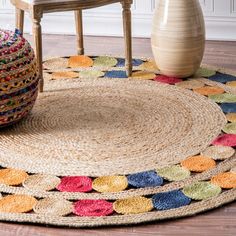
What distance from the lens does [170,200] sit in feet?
6.55

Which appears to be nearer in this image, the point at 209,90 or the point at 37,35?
the point at 37,35

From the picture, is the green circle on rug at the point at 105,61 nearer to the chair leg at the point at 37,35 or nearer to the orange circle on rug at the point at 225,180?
the chair leg at the point at 37,35

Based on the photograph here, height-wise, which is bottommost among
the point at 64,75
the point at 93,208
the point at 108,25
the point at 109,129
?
the point at 93,208

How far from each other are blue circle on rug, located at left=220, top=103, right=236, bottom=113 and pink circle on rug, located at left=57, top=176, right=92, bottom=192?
0.72 metres

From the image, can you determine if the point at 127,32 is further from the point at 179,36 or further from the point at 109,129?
the point at 109,129

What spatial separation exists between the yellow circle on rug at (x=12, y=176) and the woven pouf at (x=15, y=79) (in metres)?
0.27

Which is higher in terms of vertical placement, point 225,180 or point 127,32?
point 127,32

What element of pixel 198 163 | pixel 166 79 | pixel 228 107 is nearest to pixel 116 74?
pixel 166 79

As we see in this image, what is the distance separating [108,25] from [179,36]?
832mm

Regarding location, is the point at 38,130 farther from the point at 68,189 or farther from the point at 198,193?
the point at 198,193

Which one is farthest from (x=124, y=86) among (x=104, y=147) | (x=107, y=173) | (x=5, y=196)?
(x=5, y=196)

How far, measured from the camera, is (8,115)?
7.84 ft

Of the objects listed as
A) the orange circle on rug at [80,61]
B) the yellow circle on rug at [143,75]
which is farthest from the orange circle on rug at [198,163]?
the orange circle on rug at [80,61]

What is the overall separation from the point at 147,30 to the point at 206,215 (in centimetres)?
179
